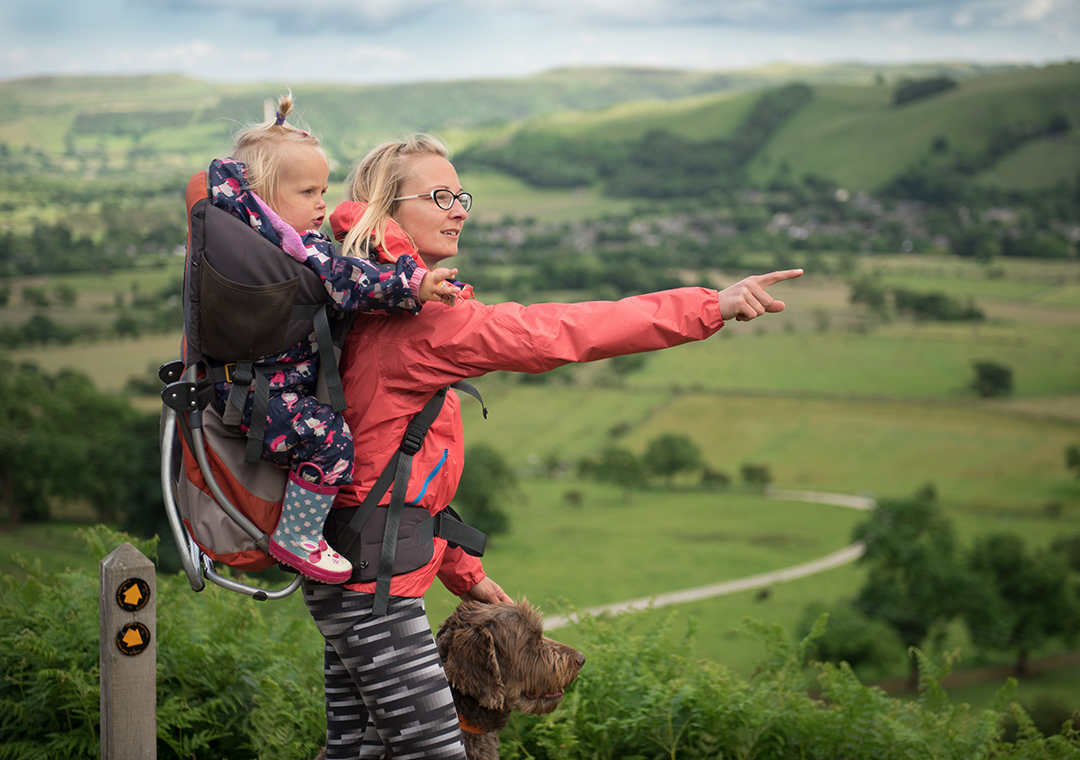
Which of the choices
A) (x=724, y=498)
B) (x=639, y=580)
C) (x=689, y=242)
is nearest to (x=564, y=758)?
(x=639, y=580)

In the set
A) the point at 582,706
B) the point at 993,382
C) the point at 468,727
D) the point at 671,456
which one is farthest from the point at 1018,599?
the point at 468,727

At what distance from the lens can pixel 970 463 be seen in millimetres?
85375

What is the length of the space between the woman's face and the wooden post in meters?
1.44

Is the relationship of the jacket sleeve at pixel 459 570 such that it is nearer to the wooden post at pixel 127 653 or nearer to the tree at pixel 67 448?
the wooden post at pixel 127 653

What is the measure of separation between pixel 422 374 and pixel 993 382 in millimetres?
110982

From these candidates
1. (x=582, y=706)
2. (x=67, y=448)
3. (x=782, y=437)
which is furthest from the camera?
(x=782, y=437)

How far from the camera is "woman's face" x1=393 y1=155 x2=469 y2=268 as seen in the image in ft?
8.86

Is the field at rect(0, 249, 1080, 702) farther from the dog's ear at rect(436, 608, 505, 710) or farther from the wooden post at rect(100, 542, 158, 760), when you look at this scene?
the wooden post at rect(100, 542, 158, 760)

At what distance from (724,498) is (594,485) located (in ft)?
41.7

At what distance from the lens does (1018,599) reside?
55.8 meters

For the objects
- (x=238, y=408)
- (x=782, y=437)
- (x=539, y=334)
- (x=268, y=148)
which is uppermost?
(x=268, y=148)

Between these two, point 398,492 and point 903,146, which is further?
point 903,146

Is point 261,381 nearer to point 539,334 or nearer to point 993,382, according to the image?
point 539,334

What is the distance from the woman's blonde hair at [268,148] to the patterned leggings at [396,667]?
132 cm
